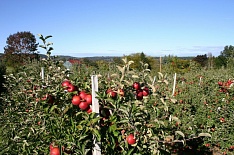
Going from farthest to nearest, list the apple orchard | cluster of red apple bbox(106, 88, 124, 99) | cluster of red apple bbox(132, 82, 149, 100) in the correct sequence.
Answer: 1. cluster of red apple bbox(132, 82, 149, 100)
2. cluster of red apple bbox(106, 88, 124, 99)
3. the apple orchard

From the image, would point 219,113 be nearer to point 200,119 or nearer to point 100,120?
point 200,119

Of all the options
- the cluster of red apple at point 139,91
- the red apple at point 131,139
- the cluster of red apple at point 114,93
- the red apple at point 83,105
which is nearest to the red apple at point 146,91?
the cluster of red apple at point 139,91

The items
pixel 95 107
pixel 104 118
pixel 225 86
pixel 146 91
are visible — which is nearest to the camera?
pixel 95 107

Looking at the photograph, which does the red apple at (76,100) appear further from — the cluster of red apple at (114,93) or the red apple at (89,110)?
the cluster of red apple at (114,93)

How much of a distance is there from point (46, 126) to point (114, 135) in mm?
625

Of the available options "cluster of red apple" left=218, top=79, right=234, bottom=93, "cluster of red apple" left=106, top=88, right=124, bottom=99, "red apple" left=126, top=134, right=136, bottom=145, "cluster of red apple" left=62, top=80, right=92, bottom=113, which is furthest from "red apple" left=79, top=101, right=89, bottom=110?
"cluster of red apple" left=218, top=79, right=234, bottom=93

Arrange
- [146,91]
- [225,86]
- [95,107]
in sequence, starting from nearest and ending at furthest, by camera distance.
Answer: [95,107] → [146,91] → [225,86]

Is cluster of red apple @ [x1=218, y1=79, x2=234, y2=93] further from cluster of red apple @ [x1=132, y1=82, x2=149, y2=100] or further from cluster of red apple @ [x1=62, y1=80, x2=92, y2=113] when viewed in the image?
cluster of red apple @ [x1=62, y1=80, x2=92, y2=113]

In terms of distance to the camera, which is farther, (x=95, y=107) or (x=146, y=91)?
(x=146, y=91)

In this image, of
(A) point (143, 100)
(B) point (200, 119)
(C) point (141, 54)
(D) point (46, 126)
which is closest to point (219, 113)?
(B) point (200, 119)

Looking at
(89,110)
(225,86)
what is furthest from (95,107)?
(225,86)

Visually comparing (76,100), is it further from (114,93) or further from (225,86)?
(225,86)

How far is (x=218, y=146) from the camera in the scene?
15.7 feet

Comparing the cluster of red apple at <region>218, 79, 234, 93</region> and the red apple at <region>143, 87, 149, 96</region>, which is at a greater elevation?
the red apple at <region>143, 87, 149, 96</region>
